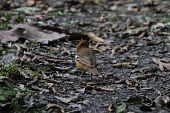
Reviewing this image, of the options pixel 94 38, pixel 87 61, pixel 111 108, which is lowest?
pixel 111 108

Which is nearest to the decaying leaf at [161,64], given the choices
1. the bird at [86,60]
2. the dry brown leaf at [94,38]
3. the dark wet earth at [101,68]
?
the dark wet earth at [101,68]

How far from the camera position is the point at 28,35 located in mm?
6633

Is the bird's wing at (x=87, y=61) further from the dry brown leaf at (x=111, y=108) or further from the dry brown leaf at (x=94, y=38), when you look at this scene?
the dry brown leaf at (x=94, y=38)

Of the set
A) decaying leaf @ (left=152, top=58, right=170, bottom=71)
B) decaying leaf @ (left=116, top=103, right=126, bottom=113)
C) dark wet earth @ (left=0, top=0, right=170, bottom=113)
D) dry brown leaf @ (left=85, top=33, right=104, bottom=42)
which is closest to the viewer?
decaying leaf @ (left=116, top=103, right=126, bottom=113)

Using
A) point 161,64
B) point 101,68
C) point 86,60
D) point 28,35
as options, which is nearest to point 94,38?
point 28,35

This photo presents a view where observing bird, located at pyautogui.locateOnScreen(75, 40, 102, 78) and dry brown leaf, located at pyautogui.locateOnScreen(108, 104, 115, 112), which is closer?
dry brown leaf, located at pyautogui.locateOnScreen(108, 104, 115, 112)

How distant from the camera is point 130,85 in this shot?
5.02m

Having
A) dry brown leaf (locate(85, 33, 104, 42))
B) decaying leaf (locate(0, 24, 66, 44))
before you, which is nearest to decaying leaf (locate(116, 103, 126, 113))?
decaying leaf (locate(0, 24, 66, 44))

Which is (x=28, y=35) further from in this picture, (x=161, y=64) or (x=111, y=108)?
(x=111, y=108)

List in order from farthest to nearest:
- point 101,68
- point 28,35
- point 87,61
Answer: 1. point 28,35
2. point 101,68
3. point 87,61

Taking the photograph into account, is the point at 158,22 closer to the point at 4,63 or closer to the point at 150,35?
the point at 150,35

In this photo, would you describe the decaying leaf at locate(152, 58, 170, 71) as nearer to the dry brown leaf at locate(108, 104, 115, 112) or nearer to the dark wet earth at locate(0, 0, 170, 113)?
the dark wet earth at locate(0, 0, 170, 113)

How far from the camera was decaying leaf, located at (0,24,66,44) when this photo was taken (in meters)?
6.47

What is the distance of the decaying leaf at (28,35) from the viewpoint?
6.47 m
